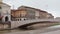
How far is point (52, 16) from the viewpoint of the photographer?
104 inches

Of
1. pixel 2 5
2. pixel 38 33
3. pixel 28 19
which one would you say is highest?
pixel 2 5

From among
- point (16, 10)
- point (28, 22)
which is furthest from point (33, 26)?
point (16, 10)

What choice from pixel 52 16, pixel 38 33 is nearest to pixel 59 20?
pixel 52 16

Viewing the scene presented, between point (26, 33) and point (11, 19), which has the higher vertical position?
point (11, 19)

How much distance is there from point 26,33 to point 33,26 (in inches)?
12.9

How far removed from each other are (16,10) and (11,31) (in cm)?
29

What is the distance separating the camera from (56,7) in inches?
97.9

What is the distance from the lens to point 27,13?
2.61 m

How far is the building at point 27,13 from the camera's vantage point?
8.50ft

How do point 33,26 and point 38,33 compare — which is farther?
point 33,26

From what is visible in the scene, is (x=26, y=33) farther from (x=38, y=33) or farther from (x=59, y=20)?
(x=59, y=20)

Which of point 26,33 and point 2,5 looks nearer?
point 26,33

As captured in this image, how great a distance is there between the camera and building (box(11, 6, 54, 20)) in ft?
8.50

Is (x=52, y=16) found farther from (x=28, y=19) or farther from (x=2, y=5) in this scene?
(x=2, y=5)
